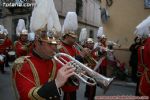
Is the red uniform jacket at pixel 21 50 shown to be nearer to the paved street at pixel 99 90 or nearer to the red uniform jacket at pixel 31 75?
the paved street at pixel 99 90

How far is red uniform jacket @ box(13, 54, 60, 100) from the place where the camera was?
9.71ft

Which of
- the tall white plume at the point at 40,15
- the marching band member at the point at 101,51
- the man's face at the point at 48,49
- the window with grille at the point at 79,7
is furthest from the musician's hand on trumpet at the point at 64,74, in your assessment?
the window with grille at the point at 79,7

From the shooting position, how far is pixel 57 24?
3967mm

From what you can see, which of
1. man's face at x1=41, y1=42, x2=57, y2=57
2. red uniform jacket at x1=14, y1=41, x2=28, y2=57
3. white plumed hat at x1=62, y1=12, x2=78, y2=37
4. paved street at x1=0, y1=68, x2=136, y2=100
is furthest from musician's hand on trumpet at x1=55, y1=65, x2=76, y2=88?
red uniform jacket at x1=14, y1=41, x2=28, y2=57

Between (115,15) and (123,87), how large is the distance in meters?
3.03

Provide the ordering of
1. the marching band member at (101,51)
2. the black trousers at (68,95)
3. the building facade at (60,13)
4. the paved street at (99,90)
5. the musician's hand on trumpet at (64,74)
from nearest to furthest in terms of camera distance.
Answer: the musician's hand on trumpet at (64,74) → the black trousers at (68,95) → the marching band member at (101,51) → the paved street at (99,90) → the building facade at (60,13)

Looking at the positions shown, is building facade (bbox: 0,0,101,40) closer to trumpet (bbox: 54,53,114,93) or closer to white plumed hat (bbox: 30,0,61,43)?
white plumed hat (bbox: 30,0,61,43)

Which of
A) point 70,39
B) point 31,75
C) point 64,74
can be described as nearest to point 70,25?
point 70,39

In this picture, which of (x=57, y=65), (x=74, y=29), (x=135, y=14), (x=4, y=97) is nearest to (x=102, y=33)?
(x=135, y=14)

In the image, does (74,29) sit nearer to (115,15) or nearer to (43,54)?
(43,54)

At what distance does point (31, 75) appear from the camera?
10.4 feet

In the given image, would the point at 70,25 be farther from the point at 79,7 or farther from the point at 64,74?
the point at 79,7

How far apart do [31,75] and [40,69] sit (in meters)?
0.15

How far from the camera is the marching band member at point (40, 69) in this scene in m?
2.77
